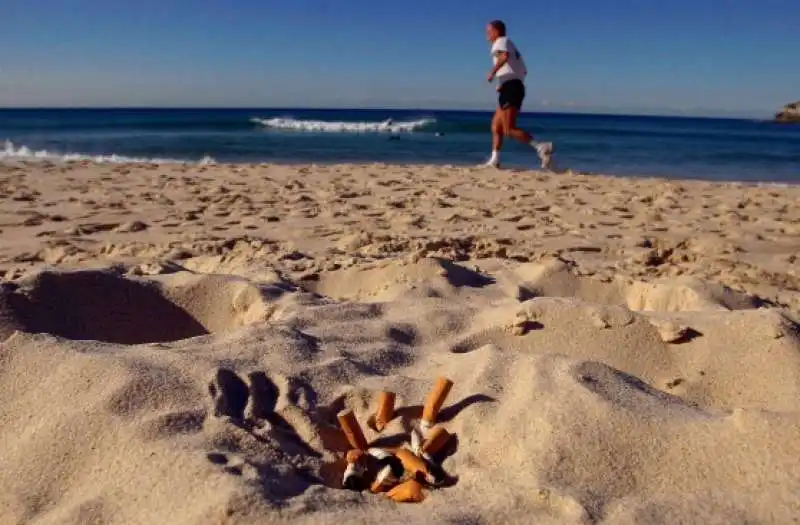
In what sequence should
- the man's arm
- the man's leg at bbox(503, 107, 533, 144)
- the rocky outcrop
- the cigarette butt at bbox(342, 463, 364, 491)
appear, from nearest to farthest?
the cigarette butt at bbox(342, 463, 364, 491) < the man's arm < the man's leg at bbox(503, 107, 533, 144) < the rocky outcrop

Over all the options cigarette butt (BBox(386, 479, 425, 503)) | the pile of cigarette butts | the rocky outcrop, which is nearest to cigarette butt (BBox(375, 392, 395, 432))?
the pile of cigarette butts

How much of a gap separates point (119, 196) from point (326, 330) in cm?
356

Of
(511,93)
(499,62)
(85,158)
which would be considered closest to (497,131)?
(511,93)

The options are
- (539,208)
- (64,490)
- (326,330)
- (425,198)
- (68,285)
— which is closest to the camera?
(64,490)

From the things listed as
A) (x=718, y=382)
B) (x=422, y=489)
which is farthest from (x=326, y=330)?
(x=718, y=382)

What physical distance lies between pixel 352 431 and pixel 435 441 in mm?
188

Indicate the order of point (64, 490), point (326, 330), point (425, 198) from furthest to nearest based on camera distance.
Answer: point (425, 198) < point (326, 330) < point (64, 490)

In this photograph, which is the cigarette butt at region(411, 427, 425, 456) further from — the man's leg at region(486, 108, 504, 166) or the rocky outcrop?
the rocky outcrop

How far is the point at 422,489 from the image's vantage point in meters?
1.43

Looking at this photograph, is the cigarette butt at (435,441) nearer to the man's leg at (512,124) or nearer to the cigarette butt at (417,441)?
the cigarette butt at (417,441)

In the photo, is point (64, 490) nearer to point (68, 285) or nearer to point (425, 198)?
point (68, 285)

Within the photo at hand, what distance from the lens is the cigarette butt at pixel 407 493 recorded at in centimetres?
138

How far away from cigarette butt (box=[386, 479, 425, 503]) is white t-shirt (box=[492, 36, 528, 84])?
5843 mm

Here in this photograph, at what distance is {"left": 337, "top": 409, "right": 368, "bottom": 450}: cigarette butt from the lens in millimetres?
1575
